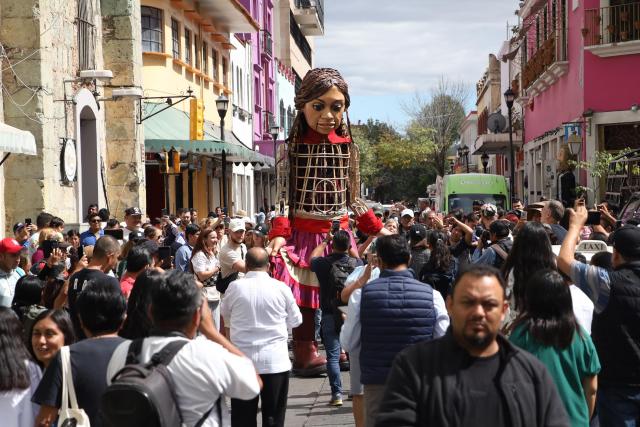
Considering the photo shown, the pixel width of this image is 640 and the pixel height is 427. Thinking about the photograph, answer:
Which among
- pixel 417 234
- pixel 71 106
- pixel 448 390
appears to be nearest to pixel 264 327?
pixel 448 390

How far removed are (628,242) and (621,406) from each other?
3.10 feet

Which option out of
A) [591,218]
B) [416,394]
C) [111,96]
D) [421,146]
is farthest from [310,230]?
[421,146]

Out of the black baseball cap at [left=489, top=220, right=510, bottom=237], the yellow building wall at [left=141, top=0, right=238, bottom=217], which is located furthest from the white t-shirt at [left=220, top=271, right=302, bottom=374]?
the yellow building wall at [left=141, top=0, right=238, bottom=217]

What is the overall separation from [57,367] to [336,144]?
20.6 ft

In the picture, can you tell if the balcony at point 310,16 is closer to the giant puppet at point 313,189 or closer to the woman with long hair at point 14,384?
the giant puppet at point 313,189

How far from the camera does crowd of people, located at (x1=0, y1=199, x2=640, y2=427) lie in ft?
12.4

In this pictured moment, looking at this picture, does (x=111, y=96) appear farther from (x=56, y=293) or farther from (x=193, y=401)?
(x=193, y=401)

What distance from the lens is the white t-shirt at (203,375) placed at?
4.20 meters

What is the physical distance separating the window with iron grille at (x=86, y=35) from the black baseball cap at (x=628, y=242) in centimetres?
1432

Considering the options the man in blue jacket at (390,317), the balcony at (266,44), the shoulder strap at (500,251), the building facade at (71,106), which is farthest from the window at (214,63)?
the man in blue jacket at (390,317)

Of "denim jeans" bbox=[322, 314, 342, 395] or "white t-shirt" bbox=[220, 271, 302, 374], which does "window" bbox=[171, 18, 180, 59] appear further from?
"white t-shirt" bbox=[220, 271, 302, 374]

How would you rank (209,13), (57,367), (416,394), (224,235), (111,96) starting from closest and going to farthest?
(416,394) → (57,367) → (224,235) → (111,96) → (209,13)

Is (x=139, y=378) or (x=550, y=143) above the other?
(x=550, y=143)

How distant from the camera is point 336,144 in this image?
10688mm
